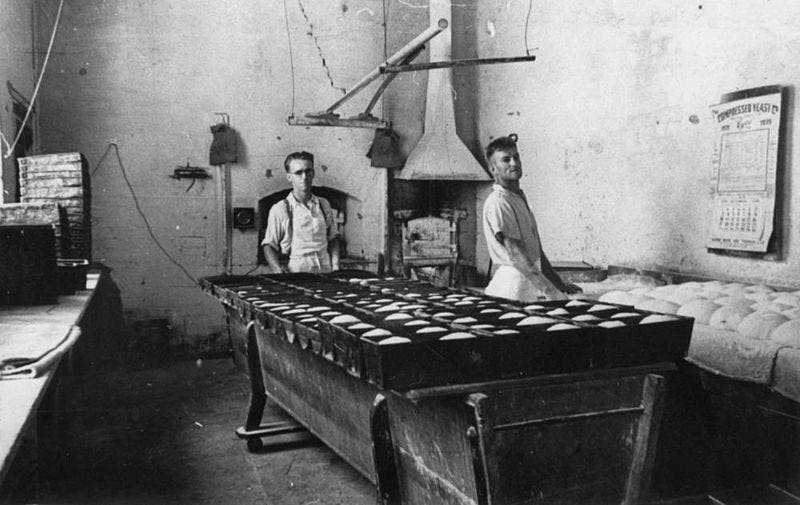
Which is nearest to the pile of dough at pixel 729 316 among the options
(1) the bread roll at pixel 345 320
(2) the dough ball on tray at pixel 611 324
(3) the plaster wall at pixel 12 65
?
(2) the dough ball on tray at pixel 611 324

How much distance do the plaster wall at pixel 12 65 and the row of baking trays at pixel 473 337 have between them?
2.79m

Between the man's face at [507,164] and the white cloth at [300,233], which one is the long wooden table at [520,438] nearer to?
the man's face at [507,164]

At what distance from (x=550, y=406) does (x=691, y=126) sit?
9.78 feet

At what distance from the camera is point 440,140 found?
6.79 meters

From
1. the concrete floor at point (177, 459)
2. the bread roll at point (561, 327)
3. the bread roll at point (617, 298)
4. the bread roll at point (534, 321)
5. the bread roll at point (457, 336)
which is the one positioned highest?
the bread roll at point (561, 327)

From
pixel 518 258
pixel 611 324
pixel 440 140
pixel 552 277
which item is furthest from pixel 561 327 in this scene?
pixel 440 140

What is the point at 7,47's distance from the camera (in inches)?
182

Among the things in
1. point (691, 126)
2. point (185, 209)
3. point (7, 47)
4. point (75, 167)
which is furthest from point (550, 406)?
point (185, 209)

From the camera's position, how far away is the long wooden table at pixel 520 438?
1.88 meters

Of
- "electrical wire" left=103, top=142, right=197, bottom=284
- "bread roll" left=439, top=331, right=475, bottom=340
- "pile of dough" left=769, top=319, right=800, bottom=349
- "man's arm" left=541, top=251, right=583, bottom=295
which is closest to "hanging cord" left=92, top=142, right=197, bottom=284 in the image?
"electrical wire" left=103, top=142, right=197, bottom=284

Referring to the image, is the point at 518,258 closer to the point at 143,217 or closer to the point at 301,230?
the point at 301,230

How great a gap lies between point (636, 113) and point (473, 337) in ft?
11.3

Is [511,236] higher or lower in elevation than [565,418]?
higher

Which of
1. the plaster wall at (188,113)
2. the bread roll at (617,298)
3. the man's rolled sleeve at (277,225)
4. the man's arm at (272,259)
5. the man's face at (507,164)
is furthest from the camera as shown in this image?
the plaster wall at (188,113)
